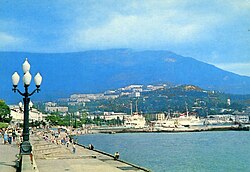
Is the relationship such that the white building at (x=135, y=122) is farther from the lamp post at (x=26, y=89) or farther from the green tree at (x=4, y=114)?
the lamp post at (x=26, y=89)

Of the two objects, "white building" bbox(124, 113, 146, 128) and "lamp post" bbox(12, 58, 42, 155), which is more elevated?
"white building" bbox(124, 113, 146, 128)

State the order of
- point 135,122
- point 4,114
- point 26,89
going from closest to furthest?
point 26,89, point 4,114, point 135,122

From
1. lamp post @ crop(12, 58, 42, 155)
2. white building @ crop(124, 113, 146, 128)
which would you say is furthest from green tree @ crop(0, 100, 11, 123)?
white building @ crop(124, 113, 146, 128)

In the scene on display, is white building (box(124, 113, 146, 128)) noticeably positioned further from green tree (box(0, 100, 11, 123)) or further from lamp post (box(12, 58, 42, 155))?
lamp post (box(12, 58, 42, 155))

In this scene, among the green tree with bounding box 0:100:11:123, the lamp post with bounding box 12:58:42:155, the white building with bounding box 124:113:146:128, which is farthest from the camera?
the white building with bounding box 124:113:146:128

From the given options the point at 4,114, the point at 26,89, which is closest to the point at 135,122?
the point at 4,114

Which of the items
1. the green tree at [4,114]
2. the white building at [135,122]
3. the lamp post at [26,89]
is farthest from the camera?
the white building at [135,122]

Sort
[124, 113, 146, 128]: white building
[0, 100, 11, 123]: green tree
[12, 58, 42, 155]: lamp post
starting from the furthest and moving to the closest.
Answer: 1. [124, 113, 146, 128]: white building
2. [0, 100, 11, 123]: green tree
3. [12, 58, 42, 155]: lamp post

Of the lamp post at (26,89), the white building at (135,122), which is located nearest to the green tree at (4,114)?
the lamp post at (26,89)

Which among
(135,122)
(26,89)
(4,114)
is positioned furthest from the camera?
(135,122)

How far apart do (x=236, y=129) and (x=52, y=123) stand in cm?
4990

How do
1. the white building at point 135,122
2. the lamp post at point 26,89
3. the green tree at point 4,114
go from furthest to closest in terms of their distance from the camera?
the white building at point 135,122
the green tree at point 4,114
the lamp post at point 26,89

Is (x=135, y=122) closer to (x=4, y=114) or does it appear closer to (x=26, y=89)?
(x=4, y=114)

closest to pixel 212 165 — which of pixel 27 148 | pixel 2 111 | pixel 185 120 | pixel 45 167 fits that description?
pixel 45 167
